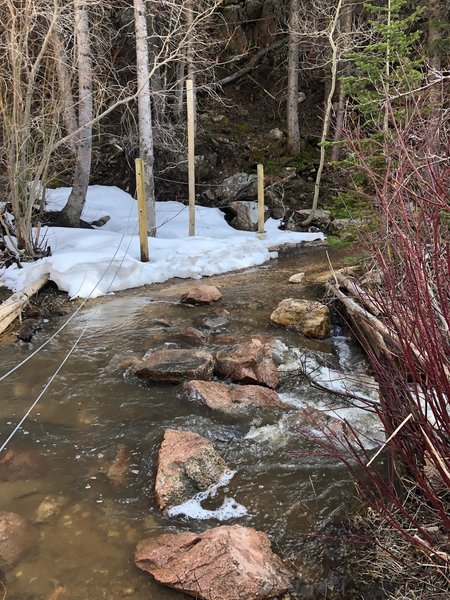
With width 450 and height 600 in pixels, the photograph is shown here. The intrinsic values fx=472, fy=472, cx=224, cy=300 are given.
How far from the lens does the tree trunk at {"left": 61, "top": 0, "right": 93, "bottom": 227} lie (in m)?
10.0

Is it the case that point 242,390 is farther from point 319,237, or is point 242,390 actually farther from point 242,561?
point 319,237

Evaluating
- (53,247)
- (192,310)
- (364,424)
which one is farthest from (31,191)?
(364,424)

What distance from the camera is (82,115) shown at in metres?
11.0

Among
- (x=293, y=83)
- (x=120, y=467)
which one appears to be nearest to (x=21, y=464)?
(x=120, y=467)

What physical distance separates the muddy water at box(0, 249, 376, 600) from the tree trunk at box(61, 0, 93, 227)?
5668 mm

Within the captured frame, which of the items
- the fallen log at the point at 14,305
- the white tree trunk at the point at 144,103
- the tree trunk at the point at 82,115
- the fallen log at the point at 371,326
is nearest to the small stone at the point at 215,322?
the fallen log at the point at 371,326

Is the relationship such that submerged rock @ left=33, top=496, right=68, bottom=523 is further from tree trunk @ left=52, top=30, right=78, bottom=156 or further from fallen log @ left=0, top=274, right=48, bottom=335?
tree trunk @ left=52, top=30, right=78, bottom=156

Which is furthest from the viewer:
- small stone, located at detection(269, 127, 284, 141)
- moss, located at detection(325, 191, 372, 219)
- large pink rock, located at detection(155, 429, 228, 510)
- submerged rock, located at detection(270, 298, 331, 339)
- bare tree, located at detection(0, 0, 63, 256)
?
small stone, located at detection(269, 127, 284, 141)

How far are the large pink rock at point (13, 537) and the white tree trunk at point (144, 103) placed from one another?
877 centimetres

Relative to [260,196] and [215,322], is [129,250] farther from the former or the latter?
[260,196]

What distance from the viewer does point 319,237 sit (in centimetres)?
1392

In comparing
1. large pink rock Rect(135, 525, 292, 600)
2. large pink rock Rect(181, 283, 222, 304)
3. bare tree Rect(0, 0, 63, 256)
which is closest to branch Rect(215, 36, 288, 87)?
bare tree Rect(0, 0, 63, 256)

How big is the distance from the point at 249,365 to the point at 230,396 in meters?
0.64

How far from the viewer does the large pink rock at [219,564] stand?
2.56 metres
